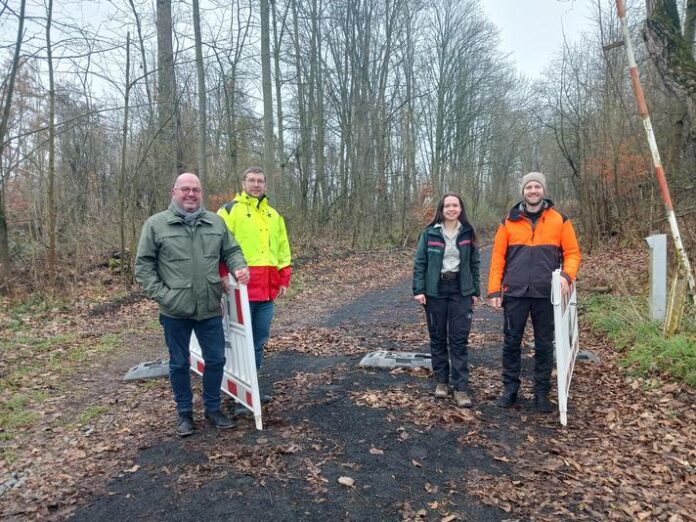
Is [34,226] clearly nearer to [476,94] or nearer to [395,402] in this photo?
[395,402]

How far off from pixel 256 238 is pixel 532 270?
251 cm

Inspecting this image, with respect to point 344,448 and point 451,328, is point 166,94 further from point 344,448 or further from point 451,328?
point 344,448

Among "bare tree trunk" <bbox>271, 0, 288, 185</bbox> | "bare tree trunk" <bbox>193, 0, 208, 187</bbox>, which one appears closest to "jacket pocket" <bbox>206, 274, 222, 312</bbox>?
"bare tree trunk" <bbox>193, 0, 208, 187</bbox>

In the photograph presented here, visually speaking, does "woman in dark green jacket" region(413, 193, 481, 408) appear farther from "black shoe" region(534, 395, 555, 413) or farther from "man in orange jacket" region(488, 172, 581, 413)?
"black shoe" region(534, 395, 555, 413)

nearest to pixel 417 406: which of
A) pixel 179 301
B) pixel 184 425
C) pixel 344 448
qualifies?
pixel 344 448

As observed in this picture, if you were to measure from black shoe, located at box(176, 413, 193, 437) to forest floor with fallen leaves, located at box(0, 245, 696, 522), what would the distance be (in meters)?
0.07

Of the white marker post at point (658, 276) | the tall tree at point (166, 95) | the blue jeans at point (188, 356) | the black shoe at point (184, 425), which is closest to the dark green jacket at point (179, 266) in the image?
the blue jeans at point (188, 356)

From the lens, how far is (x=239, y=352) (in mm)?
4359

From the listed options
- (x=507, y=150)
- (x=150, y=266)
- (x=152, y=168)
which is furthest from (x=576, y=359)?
(x=507, y=150)

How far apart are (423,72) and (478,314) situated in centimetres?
2389

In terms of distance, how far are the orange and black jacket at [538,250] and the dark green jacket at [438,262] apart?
34cm

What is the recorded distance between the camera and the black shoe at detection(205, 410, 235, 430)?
4223 mm

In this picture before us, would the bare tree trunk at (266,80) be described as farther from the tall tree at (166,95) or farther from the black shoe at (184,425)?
the black shoe at (184,425)

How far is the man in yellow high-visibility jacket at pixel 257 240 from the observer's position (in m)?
4.67
